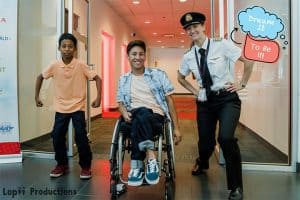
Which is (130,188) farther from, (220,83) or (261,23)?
(261,23)

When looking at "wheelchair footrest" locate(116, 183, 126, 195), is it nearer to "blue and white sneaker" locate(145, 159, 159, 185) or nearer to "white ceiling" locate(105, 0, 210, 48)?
"blue and white sneaker" locate(145, 159, 159, 185)

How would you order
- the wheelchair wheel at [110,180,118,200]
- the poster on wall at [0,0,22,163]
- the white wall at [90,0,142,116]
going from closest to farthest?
the wheelchair wheel at [110,180,118,200] → the poster on wall at [0,0,22,163] → the white wall at [90,0,142,116]

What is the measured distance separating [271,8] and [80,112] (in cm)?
207

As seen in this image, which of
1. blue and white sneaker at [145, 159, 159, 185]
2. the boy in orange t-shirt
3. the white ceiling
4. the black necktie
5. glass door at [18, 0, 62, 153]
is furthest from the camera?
the white ceiling

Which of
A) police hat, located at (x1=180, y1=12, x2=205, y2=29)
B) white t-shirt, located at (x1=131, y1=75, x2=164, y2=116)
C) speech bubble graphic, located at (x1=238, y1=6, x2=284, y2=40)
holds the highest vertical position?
speech bubble graphic, located at (x1=238, y1=6, x2=284, y2=40)

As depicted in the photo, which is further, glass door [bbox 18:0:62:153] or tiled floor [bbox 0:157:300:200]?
glass door [bbox 18:0:62:153]

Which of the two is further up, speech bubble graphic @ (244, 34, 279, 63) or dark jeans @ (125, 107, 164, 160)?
speech bubble graphic @ (244, 34, 279, 63)

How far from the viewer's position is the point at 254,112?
171 inches

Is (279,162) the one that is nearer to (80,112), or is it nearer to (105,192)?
(105,192)

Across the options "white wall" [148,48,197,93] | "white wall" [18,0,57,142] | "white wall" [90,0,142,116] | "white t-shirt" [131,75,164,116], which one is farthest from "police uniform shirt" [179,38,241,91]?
"white wall" [148,48,197,93]

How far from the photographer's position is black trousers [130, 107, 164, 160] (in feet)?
7.38

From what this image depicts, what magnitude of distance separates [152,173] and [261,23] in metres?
1.89

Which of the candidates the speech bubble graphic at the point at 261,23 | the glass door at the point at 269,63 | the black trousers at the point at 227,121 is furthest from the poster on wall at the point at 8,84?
the speech bubble graphic at the point at 261,23

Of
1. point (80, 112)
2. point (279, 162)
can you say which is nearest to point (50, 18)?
point (80, 112)
